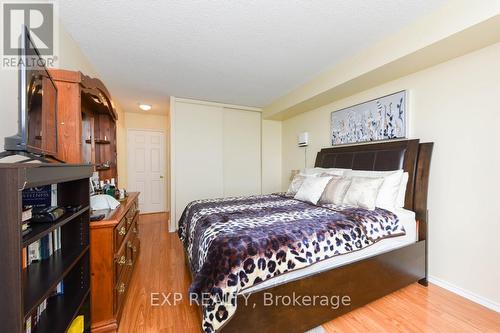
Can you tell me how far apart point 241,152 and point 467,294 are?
372 centimetres

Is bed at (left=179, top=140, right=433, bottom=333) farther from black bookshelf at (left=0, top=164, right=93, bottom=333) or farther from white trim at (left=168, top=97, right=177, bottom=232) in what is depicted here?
white trim at (left=168, top=97, right=177, bottom=232)

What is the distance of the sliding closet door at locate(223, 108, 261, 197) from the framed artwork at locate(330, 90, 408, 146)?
179 cm

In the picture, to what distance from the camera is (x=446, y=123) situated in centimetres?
212

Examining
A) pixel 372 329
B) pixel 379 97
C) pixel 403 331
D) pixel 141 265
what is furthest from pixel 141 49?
pixel 403 331

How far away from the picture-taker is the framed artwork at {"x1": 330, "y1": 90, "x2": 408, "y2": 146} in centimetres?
248

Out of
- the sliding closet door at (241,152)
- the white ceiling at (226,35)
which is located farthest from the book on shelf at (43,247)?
the sliding closet door at (241,152)

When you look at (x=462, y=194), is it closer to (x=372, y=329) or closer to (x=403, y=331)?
(x=403, y=331)

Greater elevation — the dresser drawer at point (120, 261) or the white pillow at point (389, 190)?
the white pillow at point (389, 190)

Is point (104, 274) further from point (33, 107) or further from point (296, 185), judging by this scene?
point (296, 185)

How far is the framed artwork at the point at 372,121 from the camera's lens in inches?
97.5

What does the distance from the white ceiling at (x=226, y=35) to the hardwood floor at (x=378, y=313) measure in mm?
2468

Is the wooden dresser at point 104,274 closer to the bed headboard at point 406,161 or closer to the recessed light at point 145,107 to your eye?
the bed headboard at point 406,161

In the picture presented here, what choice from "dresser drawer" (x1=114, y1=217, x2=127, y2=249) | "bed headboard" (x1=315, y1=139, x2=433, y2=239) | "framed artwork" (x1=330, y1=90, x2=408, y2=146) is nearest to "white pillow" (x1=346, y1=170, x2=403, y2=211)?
"bed headboard" (x1=315, y1=139, x2=433, y2=239)

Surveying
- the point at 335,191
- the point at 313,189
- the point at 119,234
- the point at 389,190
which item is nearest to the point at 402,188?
the point at 389,190
